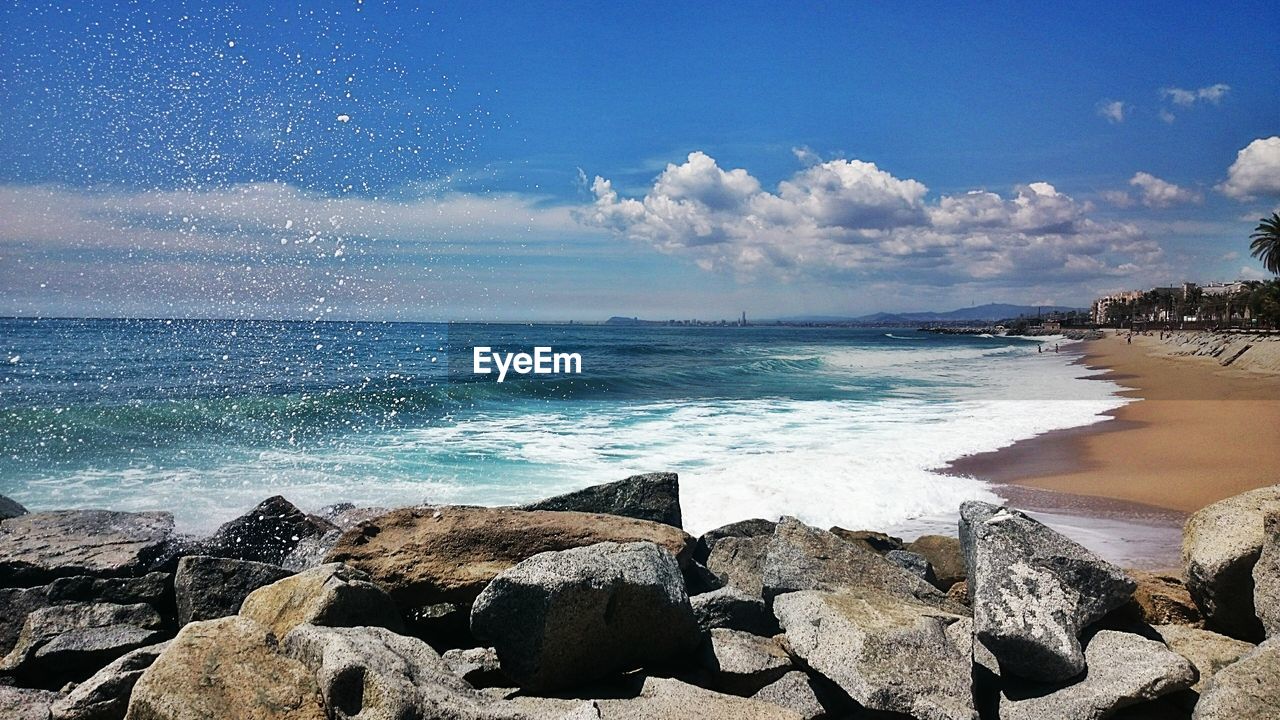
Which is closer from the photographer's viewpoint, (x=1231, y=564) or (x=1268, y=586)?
(x=1268, y=586)

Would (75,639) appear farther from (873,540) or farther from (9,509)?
(873,540)

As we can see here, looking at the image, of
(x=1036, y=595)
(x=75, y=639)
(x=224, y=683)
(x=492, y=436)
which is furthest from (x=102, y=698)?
(x=492, y=436)

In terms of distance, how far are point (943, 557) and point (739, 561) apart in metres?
2.09

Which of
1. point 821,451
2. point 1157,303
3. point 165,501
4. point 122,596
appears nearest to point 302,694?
point 122,596

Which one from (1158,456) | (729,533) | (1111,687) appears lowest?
(1158,456)

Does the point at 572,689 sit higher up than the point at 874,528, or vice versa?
the point at 572,689

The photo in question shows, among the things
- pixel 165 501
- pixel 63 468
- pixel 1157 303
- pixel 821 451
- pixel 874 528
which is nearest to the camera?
pixel 874 528

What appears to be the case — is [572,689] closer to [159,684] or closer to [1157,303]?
[159,684]

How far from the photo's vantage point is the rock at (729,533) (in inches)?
258

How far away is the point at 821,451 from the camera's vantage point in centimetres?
1558

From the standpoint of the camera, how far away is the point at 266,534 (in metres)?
6.91

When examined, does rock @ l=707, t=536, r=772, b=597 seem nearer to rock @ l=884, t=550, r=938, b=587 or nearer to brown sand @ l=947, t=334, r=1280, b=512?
rock @ l=884, t=550, r=938, b=587

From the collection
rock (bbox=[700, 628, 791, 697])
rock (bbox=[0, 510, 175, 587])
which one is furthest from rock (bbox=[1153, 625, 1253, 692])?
rock (bbox=[0, 510, 175, 587])

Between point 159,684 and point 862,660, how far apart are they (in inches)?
120
